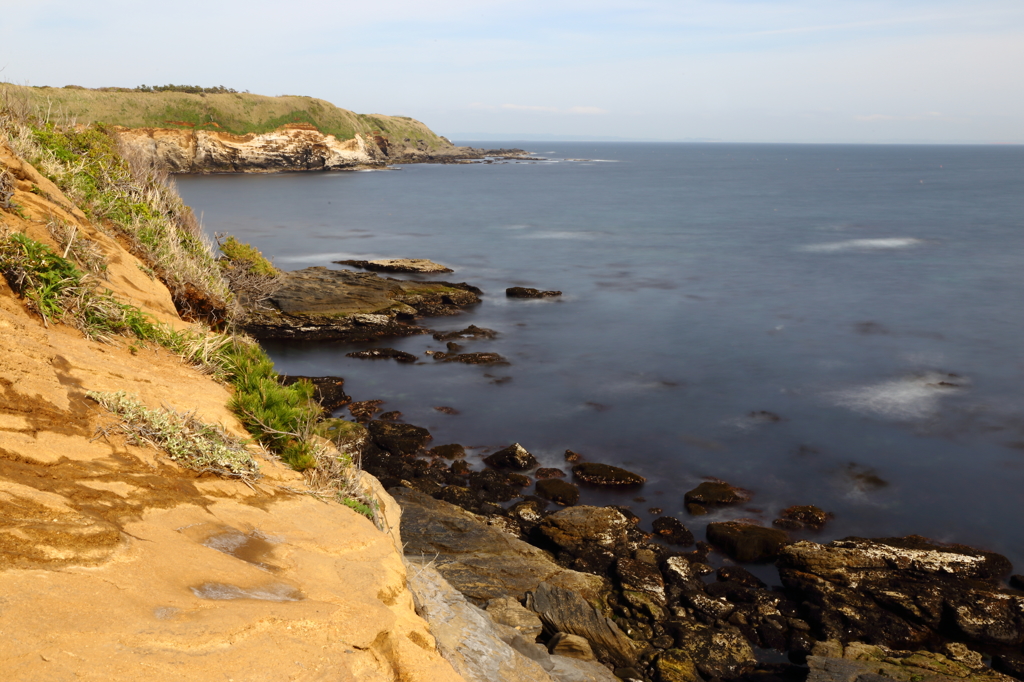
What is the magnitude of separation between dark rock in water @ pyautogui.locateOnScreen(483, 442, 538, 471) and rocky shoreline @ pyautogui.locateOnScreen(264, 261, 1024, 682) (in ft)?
4.16

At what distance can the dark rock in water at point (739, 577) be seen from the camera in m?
17.2

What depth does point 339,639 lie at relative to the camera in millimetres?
5312

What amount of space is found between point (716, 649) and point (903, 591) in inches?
214

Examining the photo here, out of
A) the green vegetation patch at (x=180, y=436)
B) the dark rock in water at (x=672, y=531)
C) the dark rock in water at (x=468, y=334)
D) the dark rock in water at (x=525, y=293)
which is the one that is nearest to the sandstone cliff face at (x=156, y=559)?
the green vegetation patch at (x=180, y=436)

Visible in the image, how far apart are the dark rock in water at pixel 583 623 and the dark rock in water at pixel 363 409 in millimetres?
14215

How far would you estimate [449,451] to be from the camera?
2408 centimetres

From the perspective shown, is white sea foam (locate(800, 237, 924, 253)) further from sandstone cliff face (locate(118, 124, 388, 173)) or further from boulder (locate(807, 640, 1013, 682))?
sandstone cliff face (locate(118, 124, 388, 173))

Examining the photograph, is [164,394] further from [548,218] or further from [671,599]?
[548,218]

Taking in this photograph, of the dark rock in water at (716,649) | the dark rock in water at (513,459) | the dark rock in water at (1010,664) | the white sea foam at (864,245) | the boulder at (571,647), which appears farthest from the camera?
the white sea foam at (864,245)

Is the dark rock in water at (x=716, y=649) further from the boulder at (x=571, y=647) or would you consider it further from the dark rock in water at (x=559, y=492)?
the dark rock in water at (x=559, y=492)

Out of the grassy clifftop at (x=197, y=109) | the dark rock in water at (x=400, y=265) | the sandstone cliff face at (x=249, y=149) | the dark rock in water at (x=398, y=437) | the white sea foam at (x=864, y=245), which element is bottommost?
the dark rock in water at (x=398, y=437)

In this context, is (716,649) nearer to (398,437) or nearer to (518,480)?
(518,480)

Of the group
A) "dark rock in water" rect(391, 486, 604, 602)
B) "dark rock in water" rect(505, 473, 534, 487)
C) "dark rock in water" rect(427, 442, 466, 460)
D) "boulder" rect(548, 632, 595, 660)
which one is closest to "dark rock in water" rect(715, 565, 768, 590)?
"dark rock in water" rect(391, 486, 604, 602)

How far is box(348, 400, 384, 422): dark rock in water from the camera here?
89.0ft
